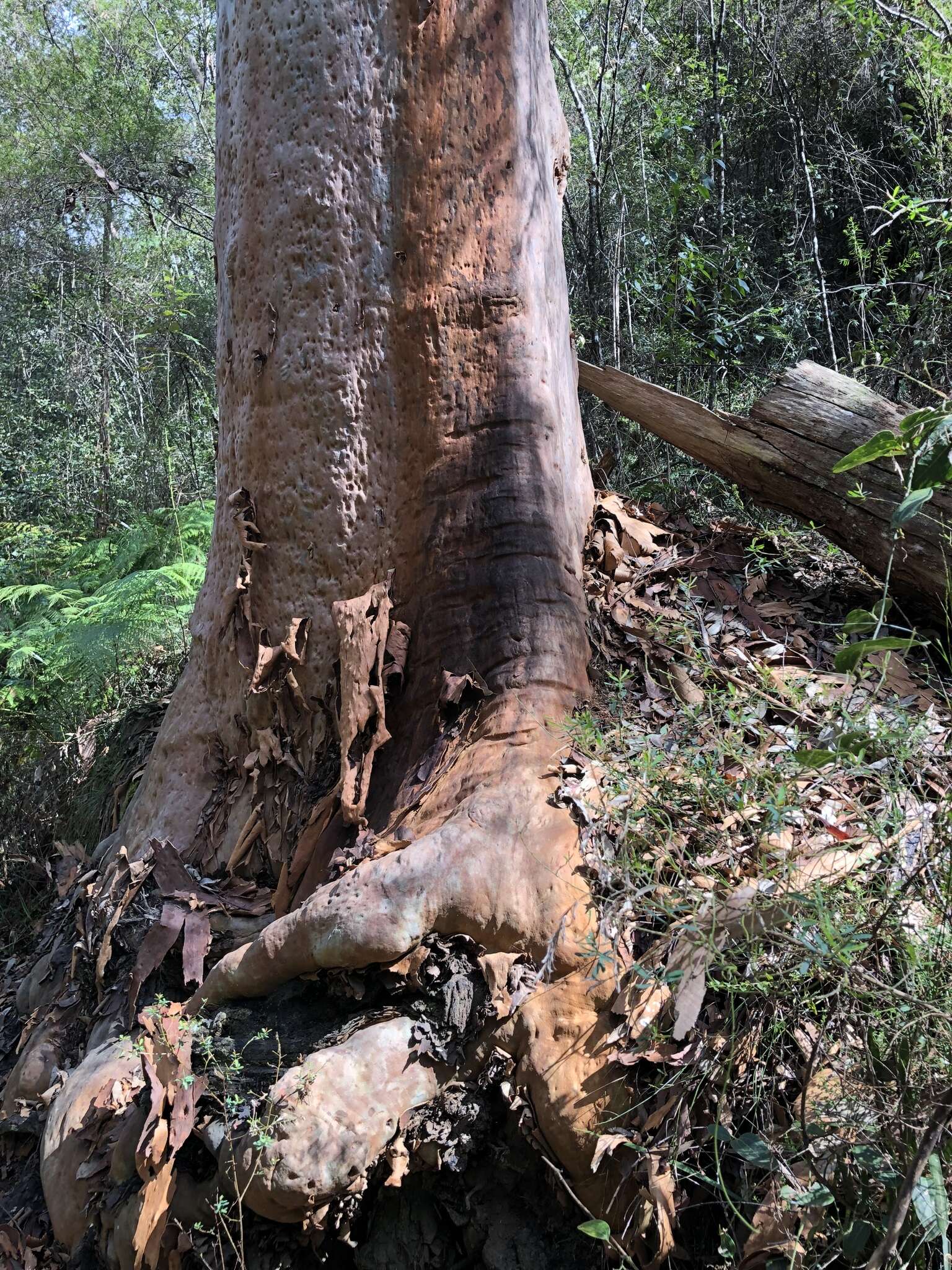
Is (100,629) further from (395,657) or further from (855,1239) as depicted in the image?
(855,1239)

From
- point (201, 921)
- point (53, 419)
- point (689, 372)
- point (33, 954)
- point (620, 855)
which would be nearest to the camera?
point (620, 855)

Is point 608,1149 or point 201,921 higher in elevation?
point 608,1149

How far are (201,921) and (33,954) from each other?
153 cm

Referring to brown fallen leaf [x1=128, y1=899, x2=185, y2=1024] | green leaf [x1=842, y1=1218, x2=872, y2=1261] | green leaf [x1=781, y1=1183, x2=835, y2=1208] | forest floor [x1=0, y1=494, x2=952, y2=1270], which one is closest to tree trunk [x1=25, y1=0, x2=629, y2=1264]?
brown fallen leaf [x1=128, y1=899, x2=185, y2=1024]

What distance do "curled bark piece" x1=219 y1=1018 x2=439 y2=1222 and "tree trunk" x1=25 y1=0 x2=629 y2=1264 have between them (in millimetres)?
582

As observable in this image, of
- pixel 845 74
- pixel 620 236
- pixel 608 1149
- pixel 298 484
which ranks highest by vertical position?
pixel 845 74

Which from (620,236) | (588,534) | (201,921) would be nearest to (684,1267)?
(201,921)

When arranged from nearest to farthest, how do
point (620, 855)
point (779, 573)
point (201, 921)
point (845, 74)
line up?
point (620, 855), point (201, 921), point (779, 573), point (845, 74)

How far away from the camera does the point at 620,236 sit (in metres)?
6.66

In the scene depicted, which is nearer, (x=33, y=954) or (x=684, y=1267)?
(x=684, y=1267)

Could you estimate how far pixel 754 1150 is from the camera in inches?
→ 71.3

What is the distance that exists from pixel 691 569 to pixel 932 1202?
7.96 ft

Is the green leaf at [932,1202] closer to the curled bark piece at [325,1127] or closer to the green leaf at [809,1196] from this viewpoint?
the green leaf at [809,1196]

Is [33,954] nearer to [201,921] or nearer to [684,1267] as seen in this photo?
[201,921]
